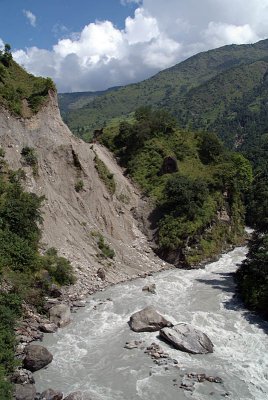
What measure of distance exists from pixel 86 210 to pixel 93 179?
17.7 feet

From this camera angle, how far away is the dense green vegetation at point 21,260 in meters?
26.5

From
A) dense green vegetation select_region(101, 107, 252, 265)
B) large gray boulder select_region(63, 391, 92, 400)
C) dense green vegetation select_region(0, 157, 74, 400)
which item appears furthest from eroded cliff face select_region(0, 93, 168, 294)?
large gray boulder select_region(63, 391, 92, 400)

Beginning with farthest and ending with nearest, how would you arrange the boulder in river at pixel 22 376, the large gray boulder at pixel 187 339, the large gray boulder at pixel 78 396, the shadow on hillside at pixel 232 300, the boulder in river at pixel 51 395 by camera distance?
the shadow on hillside at pixel 232 300
the large gray boulder at pixel 187 339
the boulder in river at pixel 22 376
the boulder in river at pixel 51 395
the large gray boulder at pixel 78 396

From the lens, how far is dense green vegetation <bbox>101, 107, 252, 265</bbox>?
4559cm

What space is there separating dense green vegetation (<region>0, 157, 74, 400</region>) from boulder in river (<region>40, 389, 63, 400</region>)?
4.57m

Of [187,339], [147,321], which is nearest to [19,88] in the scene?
[147,321]

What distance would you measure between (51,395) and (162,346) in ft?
25.0

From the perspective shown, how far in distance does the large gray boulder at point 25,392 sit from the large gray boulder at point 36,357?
1863 millimetres

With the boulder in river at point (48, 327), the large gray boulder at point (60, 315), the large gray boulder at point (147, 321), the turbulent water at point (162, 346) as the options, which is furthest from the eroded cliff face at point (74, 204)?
the large gray boulder at point (147, 321)

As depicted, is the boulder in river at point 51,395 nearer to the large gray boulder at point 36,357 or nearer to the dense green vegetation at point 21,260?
the large gray boulder at point 36,357

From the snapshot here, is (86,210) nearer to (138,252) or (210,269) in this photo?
(138,252)

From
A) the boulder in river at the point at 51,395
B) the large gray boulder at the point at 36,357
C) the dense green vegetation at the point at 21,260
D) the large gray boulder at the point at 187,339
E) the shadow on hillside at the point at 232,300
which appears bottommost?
the shadow on hillside at the point at 232,300

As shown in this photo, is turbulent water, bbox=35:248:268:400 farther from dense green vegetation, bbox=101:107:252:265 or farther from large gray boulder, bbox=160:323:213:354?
dense green vegetation, bbox=101:107:252:265

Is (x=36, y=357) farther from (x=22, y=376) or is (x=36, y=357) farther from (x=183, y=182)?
(x=183, y=182)
